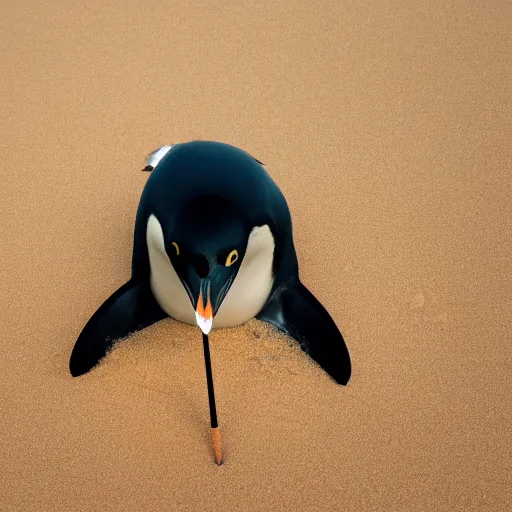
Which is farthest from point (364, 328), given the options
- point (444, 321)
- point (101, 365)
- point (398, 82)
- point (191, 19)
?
point (191, 19)

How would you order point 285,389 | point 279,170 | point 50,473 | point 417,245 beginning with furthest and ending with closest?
point 279,170 → point 417,245 → point 285,389 → point 50,473

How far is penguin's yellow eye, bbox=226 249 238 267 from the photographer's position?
4.86 ft

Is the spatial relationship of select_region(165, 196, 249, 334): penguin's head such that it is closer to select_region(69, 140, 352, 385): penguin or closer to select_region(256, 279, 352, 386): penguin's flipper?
select_region(69, 140, 352, 385): penguin

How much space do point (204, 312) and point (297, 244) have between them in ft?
2.68

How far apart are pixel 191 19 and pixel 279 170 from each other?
3.53 ft

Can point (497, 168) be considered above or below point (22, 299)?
above

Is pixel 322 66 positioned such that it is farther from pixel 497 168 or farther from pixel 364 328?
pixel 364 328

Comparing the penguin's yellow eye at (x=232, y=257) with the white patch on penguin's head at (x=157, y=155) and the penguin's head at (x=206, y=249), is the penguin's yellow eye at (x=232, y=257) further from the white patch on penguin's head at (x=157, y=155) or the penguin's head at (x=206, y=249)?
the white patch on penguin's head at (x=157, y=155)

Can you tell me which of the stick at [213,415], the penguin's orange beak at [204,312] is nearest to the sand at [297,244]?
the stick at [213,415]

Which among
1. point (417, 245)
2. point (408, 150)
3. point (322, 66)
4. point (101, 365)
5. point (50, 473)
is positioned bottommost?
point (50, 473)

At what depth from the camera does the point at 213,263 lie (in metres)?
1.46

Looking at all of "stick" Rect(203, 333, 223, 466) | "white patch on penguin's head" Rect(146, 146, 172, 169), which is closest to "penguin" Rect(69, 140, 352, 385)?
"stick" Rect(203, 333, 223, 466)

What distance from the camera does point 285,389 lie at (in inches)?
71.4

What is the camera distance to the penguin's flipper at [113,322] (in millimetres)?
1812
